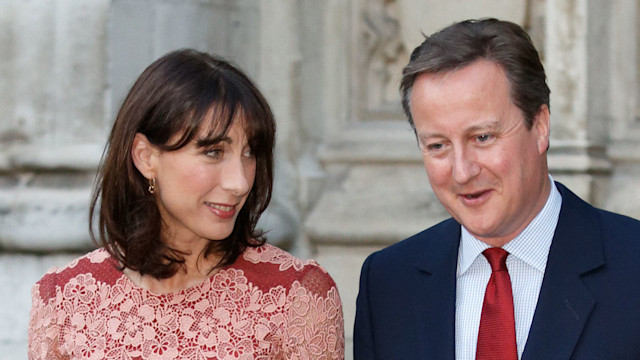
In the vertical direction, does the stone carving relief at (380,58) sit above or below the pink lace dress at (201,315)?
above

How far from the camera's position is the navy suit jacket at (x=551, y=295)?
249 cm

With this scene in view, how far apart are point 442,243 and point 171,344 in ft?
2.74

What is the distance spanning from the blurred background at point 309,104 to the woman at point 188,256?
64.8 inches

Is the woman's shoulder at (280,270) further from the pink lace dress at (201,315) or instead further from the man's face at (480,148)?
the man's face at (480,148)

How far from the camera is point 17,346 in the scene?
4.67 meters

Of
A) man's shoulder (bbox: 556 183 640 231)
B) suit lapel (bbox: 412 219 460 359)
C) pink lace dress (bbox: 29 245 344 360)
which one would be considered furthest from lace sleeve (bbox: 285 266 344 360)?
man's shoulder (bbox: 556 183 640 231)

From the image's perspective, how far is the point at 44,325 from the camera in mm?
3031

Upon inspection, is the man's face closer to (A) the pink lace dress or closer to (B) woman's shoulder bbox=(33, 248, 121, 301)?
(A) the pink lace dress

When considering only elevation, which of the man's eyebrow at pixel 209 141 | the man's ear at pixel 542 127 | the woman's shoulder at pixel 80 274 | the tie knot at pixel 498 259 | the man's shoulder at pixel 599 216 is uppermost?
the man's ear at pixel 542 127

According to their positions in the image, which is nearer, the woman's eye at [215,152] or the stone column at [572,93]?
the woman's eye at [215,152]

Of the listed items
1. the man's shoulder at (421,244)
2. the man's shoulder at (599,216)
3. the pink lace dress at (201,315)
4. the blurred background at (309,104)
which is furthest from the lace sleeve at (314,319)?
the blurred background at (309,104)

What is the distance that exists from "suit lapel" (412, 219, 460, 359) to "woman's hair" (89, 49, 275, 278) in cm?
55

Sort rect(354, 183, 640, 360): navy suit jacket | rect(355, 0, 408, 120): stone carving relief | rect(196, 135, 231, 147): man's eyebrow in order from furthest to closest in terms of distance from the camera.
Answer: rect(355, 0, 408, 120): stone carving relief, rect(196, 135, 231, 147): man's eyebrow, rect(354, 183, 640, 360): navy suit jacket

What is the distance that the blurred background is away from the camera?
459cm
